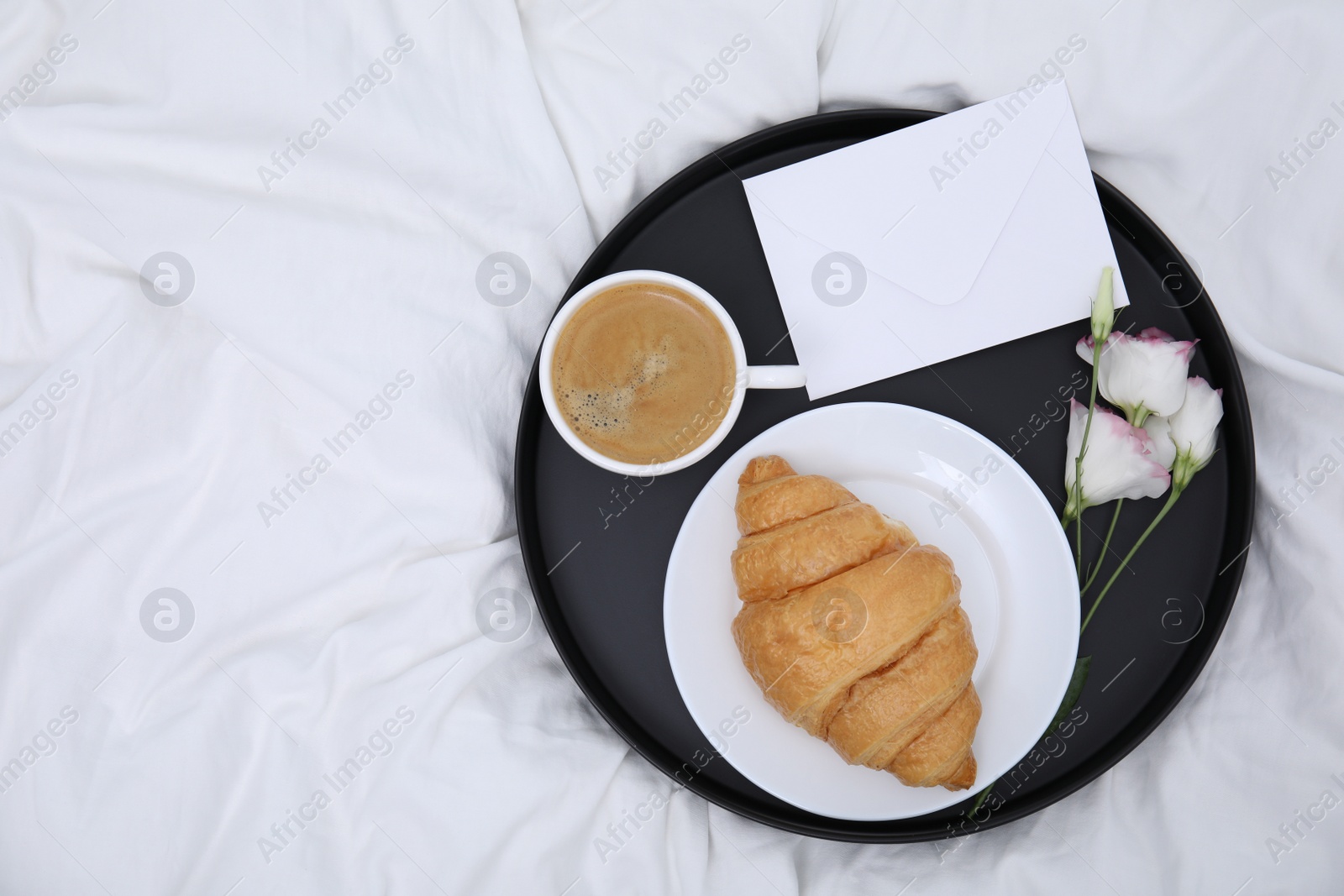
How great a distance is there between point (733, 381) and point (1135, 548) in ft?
1.88

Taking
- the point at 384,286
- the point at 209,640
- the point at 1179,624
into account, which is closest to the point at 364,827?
the point at 209,640

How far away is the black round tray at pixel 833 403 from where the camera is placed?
1.07 meters

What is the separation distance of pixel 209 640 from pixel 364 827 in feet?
1.09

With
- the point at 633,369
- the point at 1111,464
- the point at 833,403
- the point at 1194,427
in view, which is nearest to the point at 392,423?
the point at 633,369

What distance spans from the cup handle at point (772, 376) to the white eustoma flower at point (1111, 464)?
39 centimetres

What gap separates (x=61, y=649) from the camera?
1.06 metres

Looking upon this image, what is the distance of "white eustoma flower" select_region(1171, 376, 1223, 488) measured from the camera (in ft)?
3.33

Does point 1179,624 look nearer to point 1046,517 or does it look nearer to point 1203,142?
point 1046,517

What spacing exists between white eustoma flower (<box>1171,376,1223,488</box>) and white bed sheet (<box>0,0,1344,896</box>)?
13 cm

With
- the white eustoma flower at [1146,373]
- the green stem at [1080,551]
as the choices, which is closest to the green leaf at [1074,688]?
the green stem at [1080,551]

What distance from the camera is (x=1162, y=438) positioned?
1046 mm

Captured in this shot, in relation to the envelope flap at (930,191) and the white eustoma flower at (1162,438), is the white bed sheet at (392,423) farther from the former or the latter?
the white eustoma flower at (1162,438)

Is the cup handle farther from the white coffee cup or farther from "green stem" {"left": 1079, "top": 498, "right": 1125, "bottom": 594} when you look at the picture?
"green stem" {"left": 1079, "top": 498, "right": 1125, "bottom": 594}

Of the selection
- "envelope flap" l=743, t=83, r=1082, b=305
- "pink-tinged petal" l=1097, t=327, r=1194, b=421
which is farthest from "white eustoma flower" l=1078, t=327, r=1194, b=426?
"envelope flap" l=743, t=83, r=1082, b=305
